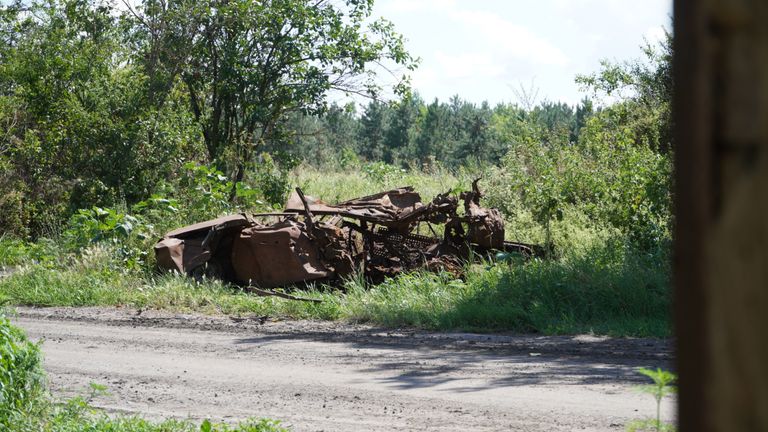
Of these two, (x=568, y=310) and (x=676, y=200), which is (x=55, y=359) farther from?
(x=676, y=200)

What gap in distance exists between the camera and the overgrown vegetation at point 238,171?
12156 mm

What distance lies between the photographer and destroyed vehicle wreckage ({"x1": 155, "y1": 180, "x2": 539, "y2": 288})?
13.5 m

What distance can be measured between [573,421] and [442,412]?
102 cm

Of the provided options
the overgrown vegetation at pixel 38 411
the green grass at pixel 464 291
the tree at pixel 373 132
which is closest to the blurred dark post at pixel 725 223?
the overgrown vegetation at pixel 38 411

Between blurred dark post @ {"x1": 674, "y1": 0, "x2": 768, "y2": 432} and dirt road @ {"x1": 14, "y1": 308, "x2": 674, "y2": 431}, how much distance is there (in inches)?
213

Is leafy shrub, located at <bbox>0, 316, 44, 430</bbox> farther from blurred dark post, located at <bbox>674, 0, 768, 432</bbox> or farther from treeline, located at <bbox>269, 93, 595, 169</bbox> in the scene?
treeline, located at <bbox>269, 93, 595, 169</bbox>

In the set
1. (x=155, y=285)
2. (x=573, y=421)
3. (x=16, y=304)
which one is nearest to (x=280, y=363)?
(x=573, y=421)

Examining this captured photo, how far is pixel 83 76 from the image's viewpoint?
20.4 metres

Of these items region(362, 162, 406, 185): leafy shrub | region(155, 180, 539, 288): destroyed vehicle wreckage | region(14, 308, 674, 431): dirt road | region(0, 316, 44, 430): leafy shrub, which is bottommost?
region(14, 308, 674, 431): dirt road

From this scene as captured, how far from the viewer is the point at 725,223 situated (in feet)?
3.04

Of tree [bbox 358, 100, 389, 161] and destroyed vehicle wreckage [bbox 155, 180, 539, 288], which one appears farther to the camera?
tree [bbox 358, 100, 389, 161]

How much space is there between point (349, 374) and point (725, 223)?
762 centimetres

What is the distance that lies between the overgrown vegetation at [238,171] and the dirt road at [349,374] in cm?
136

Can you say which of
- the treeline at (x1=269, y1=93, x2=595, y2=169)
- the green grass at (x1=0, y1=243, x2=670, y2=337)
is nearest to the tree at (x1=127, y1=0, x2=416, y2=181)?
the green grass at (x1=0, y1=243, x2=670, y2=337)
